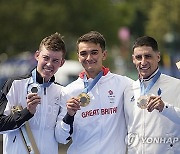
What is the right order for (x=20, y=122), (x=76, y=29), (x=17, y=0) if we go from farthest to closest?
(x=76, y=29) < (x=17, y=0) < (x=20, y=122)

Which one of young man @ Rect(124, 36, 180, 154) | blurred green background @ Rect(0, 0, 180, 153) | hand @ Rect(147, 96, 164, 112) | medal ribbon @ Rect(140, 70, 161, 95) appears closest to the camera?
hand @ Rect(147, 96, 164, 112)

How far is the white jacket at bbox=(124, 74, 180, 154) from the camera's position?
19.9 feet

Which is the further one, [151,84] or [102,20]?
[102,20]

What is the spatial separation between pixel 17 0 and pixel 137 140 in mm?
29544

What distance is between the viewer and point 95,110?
612cm

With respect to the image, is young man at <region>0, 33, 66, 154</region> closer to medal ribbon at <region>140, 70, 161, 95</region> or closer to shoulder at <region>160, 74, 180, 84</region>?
medal ribbon at <region>140, 70, 161, 95</region>

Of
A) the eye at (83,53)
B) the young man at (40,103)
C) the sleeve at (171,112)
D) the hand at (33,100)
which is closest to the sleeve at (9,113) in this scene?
the young man at (40,103)

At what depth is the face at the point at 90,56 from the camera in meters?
6.19

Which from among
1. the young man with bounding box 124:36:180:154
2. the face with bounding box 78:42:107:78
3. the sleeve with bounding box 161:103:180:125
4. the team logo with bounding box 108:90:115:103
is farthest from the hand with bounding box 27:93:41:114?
the sleeve with bounding box 161:103:180:125

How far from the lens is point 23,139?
20.1ft

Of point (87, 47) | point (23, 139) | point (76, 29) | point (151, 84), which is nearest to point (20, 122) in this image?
point (23, 139)

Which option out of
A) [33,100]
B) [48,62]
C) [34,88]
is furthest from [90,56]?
[33,100]

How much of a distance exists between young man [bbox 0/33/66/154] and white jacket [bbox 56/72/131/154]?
152mm

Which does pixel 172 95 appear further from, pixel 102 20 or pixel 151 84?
pixel 102 20
